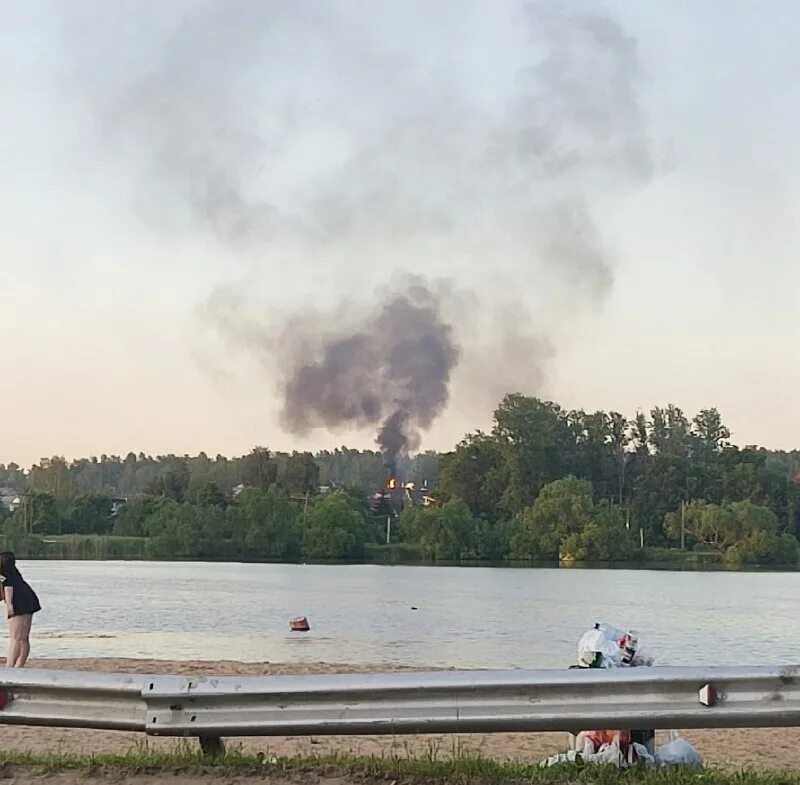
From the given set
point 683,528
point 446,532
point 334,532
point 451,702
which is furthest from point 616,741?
point 683,528

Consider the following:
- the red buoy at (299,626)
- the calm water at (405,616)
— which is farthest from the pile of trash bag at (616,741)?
the red buoy at (299,626)

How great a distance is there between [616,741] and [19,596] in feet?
35.0

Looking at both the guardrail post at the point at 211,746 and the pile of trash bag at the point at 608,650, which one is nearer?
the guardrail post at the point at 211,746

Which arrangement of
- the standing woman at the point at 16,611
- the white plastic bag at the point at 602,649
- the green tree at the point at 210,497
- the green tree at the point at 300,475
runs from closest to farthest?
1. the white plastic bag at the point at 602,649
2. the standing woman at the point at 16,611
3. the green tree at the point at 210,497
4. the green tree at the point at 300,475

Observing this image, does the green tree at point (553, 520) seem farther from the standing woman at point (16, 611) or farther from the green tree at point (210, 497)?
the standing woman at point (16, 611)

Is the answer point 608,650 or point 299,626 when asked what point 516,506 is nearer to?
point 299,626

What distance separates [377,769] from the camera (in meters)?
6.86

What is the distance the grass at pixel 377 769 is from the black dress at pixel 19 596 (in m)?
8.81

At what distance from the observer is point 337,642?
3259 centimetres

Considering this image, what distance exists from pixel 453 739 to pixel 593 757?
3935mm

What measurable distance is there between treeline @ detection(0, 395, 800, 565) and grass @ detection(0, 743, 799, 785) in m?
109

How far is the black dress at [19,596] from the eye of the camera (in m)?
15.8

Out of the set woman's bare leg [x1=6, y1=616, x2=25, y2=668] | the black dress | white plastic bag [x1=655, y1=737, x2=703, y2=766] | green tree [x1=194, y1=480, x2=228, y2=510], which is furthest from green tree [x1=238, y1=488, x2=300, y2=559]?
white plastic bag [x1=655, y1=737, x2=703, y2=766]

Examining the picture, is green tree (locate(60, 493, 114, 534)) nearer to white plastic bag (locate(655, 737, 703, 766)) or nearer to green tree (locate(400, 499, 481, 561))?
green tree (locate(400, 499, 481, 561))
